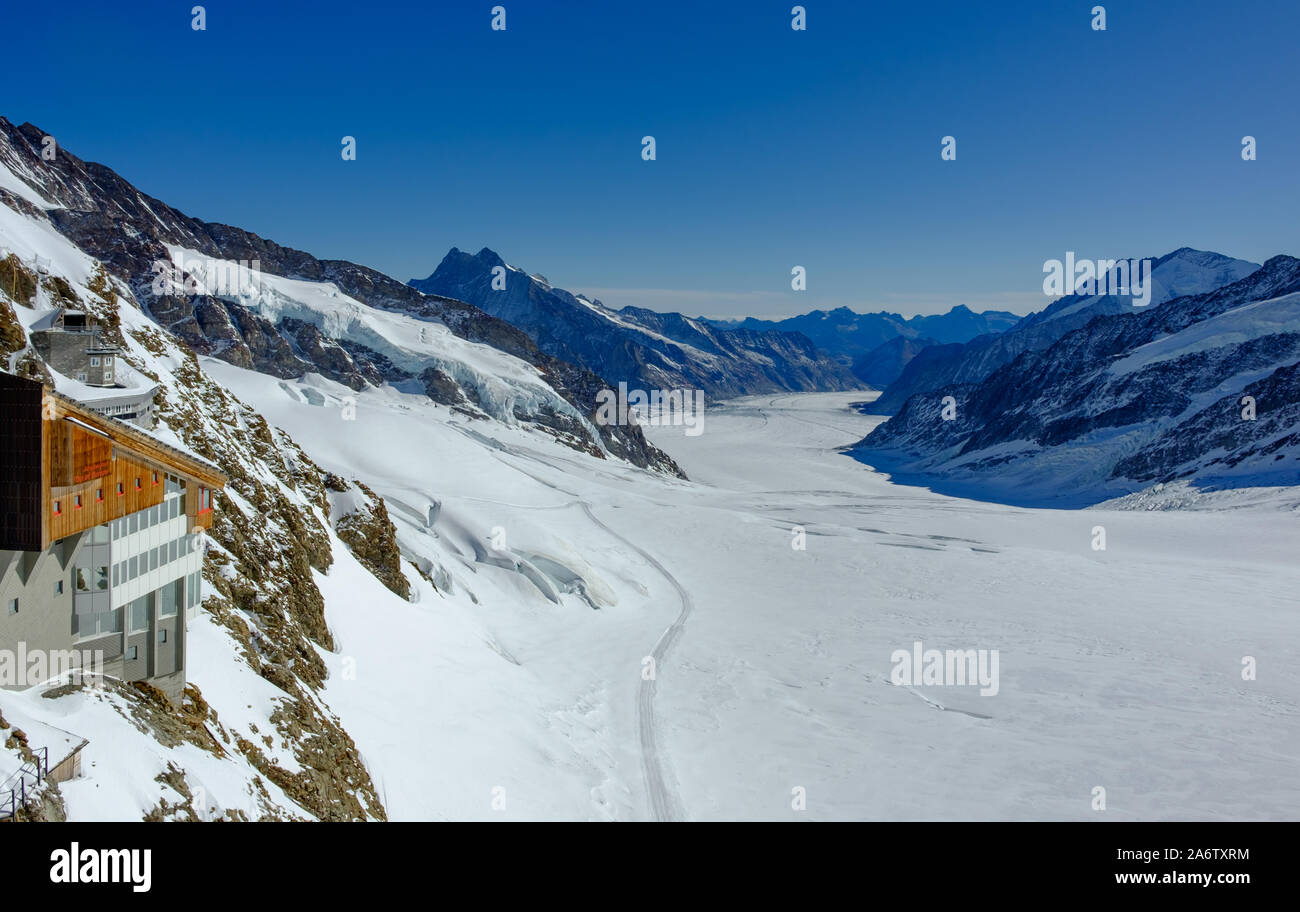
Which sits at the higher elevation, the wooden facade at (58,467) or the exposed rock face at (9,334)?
the exposed rock face at (9,334)

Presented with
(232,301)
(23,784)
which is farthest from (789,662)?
(232,301)

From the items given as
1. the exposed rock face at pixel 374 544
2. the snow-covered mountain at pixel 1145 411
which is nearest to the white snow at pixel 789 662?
the exposed rock face at pixel 374 544

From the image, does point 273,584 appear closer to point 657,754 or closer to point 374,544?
point 374,544

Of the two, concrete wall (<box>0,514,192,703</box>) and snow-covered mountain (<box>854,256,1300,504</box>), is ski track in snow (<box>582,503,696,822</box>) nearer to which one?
concrete wall (<box>0,514,192,703</box>)

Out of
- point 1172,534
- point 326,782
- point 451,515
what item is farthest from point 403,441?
point 1172,534

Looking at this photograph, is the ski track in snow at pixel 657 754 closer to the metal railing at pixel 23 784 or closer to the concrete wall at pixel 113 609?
the concrete wall at pixel 113 609
